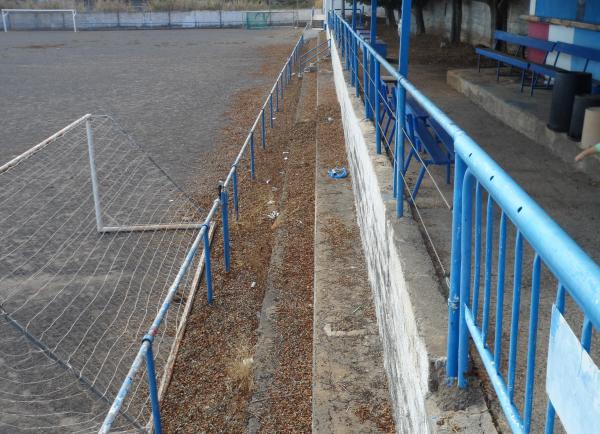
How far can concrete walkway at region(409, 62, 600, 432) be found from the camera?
115 inches

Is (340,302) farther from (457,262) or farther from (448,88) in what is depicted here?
(448,88)

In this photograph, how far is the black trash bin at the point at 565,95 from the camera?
650cm

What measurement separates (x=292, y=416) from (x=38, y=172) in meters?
7.15

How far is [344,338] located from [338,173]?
401 cm

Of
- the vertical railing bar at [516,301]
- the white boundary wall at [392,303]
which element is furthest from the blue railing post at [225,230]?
the vertical railing bar at [516,301]

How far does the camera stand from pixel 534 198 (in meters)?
5.14

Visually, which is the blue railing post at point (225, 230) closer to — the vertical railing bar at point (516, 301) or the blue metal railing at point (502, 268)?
the blue metal railing at point (502, 268)

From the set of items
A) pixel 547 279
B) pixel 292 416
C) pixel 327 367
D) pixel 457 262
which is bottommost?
pixel 292 416

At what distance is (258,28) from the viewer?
49344 millimetres

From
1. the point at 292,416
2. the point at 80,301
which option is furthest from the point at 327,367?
the point at 80,301

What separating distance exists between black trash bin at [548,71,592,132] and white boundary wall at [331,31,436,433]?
A: 1.99m

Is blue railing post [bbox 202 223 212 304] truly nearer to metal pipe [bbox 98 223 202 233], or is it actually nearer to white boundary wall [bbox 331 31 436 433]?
white boundary wall [bbox 331 31 436 433]

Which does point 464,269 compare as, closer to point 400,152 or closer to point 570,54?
point 400,152

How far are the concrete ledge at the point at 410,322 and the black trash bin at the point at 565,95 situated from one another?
7.28 feet
